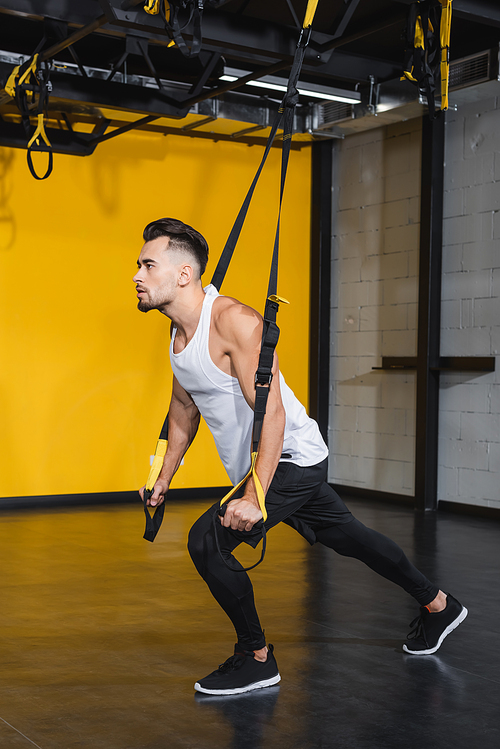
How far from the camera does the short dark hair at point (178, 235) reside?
8.63 feet

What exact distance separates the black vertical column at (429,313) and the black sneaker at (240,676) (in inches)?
165

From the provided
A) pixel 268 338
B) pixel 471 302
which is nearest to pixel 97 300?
pixel 471 302

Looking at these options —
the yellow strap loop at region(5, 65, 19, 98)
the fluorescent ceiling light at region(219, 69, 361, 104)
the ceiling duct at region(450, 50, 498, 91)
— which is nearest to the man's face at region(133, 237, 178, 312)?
the yellow strap loop at region(5, 65, 19, 98)

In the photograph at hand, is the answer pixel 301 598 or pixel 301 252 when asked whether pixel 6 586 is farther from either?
pixel 301 252

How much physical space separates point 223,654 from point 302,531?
0.56 metres

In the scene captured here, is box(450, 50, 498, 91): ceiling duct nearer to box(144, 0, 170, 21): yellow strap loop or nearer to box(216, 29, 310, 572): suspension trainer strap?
box(144, 0, 170, 21): yellow strap loop

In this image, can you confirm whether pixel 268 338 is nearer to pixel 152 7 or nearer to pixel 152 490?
pixel 152 490

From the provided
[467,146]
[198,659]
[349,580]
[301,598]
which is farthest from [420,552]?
[467,146]

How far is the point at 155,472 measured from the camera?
9.12ft

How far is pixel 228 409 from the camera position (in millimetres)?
2600

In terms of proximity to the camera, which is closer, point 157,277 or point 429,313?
point 157,277

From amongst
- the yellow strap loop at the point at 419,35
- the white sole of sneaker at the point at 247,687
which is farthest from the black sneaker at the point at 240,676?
the yellow strap loop at the point at 419,35

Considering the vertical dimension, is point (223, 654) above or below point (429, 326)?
below

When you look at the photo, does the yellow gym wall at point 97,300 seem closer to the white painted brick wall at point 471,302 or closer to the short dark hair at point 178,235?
the white painted brick wall at point 471,302
